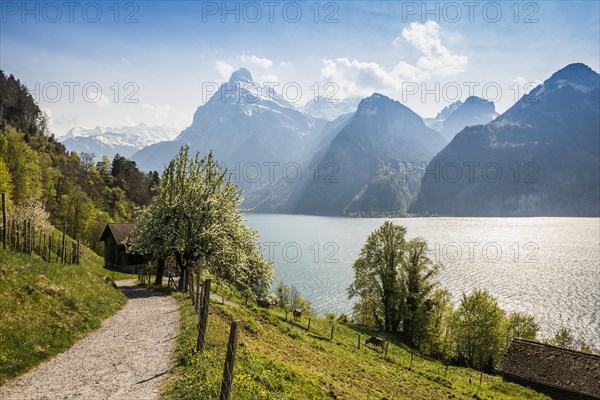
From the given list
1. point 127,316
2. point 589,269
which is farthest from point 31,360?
point 589,269

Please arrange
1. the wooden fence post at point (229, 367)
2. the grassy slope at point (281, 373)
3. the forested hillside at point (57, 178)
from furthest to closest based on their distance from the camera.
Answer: the forested hillside at point (57, 178)
the grassy slope at point (281, 373)
the wooden fence post at point (229, 367)

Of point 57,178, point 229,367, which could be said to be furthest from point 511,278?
point 57,178

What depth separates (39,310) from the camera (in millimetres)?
20172

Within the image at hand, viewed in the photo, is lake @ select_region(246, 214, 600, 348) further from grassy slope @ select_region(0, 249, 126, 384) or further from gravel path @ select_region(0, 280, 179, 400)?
gravel path @ select_region(0, 280, 179, 400)

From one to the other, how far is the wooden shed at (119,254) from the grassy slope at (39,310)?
45.3 m

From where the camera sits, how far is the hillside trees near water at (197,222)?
39.9 meters

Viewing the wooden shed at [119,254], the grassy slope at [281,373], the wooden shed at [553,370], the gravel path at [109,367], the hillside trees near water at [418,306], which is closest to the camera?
the gravel path at [109,367]

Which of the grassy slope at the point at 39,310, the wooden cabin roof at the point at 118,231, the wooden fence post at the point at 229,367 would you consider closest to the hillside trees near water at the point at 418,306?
the grassy slope at the point at 39,310

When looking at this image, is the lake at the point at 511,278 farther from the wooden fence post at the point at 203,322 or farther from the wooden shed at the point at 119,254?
the wooden fence post at the point at 203,322

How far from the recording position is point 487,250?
196 metres

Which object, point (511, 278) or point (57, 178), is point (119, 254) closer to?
point (57, 178)

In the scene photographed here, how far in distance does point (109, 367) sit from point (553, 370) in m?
50.5

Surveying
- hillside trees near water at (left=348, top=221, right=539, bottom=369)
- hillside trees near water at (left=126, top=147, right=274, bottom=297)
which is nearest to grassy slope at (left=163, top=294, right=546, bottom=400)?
hillside trees near water at (left=126, top=147, right=274, bottom=297)

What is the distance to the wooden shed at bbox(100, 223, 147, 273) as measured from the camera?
72125mm
